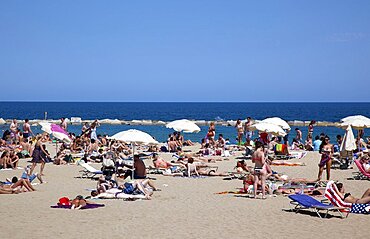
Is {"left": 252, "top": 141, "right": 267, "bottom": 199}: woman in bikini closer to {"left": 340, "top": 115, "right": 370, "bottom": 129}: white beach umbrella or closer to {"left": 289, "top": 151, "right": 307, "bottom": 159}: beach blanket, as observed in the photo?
{"left": 340, "top": 115, "right": 370, "bottom": 129}: white beach umbrella

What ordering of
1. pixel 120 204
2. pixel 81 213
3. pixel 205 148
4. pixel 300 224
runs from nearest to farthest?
pixel 300 224, pixel 81 213, pixel 120 204, pixel 205 148

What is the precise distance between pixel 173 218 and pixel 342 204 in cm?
333

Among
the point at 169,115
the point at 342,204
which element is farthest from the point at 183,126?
the point at 169,115

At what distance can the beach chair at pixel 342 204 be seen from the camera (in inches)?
407

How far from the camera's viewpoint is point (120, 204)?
37.1 ft

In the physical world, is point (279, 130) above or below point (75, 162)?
above

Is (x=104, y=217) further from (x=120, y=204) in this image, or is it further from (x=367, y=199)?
(x=367, y=199)

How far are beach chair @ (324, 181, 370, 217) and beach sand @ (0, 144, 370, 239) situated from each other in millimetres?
215

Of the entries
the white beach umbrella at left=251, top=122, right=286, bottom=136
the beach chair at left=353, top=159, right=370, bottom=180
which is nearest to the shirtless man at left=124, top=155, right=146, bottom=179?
the white beach umbrella at left=251, top=122, right=286, bottom=136

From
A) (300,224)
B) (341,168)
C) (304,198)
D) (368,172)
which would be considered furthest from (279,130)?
(300,224)

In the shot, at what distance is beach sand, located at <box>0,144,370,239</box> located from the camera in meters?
8.67

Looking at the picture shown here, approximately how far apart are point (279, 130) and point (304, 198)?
8.63m

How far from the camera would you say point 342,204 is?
1055 centimetres

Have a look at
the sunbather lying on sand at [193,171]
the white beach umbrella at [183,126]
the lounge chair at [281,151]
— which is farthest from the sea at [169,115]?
the sunbather lying on sand at [193,171]
